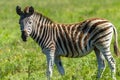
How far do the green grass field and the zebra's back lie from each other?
0.44 m

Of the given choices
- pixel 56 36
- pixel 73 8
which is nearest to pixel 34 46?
pixel 56 36

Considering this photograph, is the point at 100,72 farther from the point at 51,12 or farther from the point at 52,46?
the point at 51,12

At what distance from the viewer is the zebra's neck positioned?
35.0 feet

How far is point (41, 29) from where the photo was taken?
35.3ft

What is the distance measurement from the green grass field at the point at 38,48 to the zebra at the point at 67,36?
377mm

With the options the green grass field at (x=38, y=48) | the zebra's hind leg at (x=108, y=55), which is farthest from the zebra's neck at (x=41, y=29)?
the zebra's hind leg at (x=108, y=55)

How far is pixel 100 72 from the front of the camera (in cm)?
1041

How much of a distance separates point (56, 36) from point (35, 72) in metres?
1.38

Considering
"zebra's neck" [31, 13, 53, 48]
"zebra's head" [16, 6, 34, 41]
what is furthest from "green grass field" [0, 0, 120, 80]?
"zebra's head" [16, 6, 34, 41]

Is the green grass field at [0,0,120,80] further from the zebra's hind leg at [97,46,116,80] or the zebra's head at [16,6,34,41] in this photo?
the zebra's head at [16,6,34,41]

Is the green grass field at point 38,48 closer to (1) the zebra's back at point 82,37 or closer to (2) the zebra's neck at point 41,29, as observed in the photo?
(1) the zebra's back at point 82,37

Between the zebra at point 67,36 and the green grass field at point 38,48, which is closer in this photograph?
the zebra at point 67,36

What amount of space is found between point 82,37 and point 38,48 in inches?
177

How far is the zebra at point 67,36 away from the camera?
10.4m
